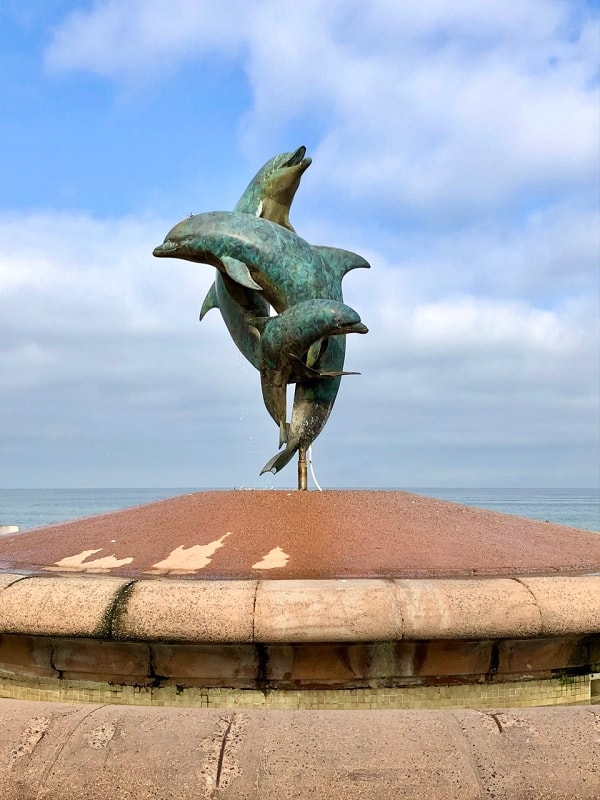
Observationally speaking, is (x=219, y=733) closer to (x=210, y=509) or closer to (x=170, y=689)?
(x=170, y=689)

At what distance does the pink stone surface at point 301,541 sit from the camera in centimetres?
395

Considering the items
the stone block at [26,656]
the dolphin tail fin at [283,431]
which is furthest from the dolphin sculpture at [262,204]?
the stone block at [26,656]

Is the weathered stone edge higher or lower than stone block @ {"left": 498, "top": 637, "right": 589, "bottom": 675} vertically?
higher

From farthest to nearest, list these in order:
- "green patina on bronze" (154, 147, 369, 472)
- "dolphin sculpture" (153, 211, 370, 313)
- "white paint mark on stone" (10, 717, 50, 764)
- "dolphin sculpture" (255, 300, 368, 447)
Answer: "dolphin sculpture" (153, 211, 370, 313), "green patina on bronze" (154, 147, 369, 472), "dolphin sculpture" (255, 300, 368, 447), "white paint mark on stone" (10, 717, 50, 764)

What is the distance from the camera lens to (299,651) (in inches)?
129

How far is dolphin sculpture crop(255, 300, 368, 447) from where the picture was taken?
6.13 m

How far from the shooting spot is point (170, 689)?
341 centimetres

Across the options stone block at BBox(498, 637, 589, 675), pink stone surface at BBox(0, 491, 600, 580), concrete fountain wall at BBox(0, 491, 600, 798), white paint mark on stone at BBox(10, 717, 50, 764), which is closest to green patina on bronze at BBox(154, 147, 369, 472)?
pink stone surface at BBox(0, 491, 600, 580)

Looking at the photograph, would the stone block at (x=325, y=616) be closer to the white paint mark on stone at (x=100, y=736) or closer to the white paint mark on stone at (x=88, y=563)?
the white paint mark on stone at (x=100, y=736)

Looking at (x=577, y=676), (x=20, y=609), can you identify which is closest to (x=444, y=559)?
(x=577, y=676)

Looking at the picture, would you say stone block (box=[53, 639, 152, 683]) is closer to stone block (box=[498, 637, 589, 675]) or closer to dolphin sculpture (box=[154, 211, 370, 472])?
stone block (box=[498, 637, 589, 675])

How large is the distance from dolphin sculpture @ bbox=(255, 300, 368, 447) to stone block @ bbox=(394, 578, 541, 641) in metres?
3.15

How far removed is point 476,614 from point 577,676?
33.6 inches

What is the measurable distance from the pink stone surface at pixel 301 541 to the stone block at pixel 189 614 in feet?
1.83
